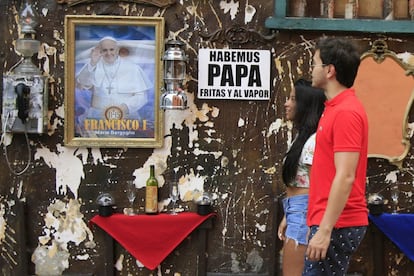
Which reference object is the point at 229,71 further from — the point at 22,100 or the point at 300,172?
the point at 22,100

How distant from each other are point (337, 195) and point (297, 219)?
3.18ft

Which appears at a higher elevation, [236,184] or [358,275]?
[236,184]

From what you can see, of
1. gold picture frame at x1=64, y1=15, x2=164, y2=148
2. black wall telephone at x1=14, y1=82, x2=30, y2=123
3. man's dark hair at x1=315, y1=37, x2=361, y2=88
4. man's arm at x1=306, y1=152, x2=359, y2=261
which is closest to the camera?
man's arm at x1=306, y1=152, x2=359, y2=261

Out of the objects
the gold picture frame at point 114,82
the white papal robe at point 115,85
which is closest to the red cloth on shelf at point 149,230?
the gold picture frame at point 114,82

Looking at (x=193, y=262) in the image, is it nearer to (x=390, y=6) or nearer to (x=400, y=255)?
(x=400, y=255)

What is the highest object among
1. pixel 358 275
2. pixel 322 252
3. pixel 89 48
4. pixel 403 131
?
pixel 89 48

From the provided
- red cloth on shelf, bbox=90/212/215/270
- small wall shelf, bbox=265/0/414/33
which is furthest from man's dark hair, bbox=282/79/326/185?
red cloth on shelf, bbox=90/212/215/270

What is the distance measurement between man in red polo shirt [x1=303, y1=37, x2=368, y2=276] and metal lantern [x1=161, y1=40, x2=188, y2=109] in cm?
163

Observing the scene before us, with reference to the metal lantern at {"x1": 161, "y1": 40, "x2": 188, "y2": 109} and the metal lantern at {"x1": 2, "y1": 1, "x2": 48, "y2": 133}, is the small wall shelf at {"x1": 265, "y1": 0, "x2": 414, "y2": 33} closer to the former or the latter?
the metal lantern at {"x1": 161, "y1": 40, "x2": 188, "y2": 109}

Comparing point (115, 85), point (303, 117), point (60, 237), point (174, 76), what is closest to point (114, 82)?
point (115, 85)

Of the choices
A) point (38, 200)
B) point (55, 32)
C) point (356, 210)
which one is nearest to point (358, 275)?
point (356, 210)

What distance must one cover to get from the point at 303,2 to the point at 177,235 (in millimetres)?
2012

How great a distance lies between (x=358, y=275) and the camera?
5.27 metres

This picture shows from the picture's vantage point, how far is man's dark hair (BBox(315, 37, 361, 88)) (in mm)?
3410
